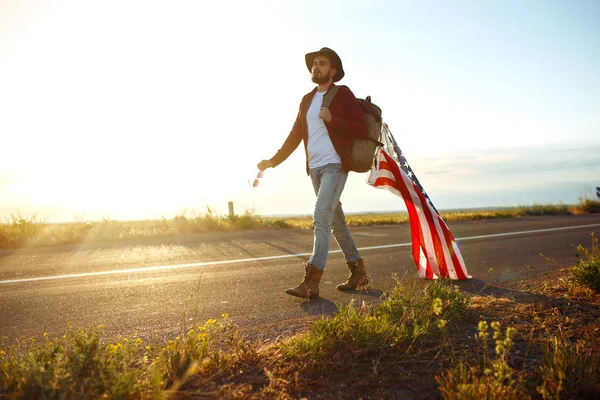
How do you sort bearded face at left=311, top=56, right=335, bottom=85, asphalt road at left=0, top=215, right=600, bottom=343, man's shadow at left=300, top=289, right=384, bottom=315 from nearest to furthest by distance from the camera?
asphalt road at left=0, top=215, right=600, bottom=343
man's shadow at left=300, top=289, right=384, bottom=315
bearded face at left=311, top=56, right=335, bottom=85

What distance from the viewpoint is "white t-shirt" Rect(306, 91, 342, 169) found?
16.9ft

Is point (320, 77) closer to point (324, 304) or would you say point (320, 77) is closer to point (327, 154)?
point (327, 154)

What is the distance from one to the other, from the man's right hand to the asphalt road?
4.55 ft

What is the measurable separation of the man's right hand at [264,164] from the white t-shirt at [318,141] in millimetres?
687

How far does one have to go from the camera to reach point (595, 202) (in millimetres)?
23594

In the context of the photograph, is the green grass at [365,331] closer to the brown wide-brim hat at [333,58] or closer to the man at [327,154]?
the man at [327,154]

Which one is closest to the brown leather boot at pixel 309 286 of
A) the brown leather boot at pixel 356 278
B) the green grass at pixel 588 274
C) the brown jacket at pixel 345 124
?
the brown leather boot at pixel 356 278

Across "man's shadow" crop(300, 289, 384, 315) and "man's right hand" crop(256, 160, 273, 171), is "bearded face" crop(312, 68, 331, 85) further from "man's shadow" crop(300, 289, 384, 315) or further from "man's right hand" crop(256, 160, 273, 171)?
"man's shadow" crop(300, 289, 384, 315)

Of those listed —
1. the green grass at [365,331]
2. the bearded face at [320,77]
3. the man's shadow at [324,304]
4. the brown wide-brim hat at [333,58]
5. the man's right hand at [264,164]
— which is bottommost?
the man's shadow at [324,304]

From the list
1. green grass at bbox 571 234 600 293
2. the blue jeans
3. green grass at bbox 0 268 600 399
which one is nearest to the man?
the blue jeans

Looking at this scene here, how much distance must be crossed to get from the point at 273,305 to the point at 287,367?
1.97m

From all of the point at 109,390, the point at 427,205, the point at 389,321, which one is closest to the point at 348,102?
the point at 427,205

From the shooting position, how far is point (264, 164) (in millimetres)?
5852

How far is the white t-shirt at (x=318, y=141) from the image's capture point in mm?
5137
